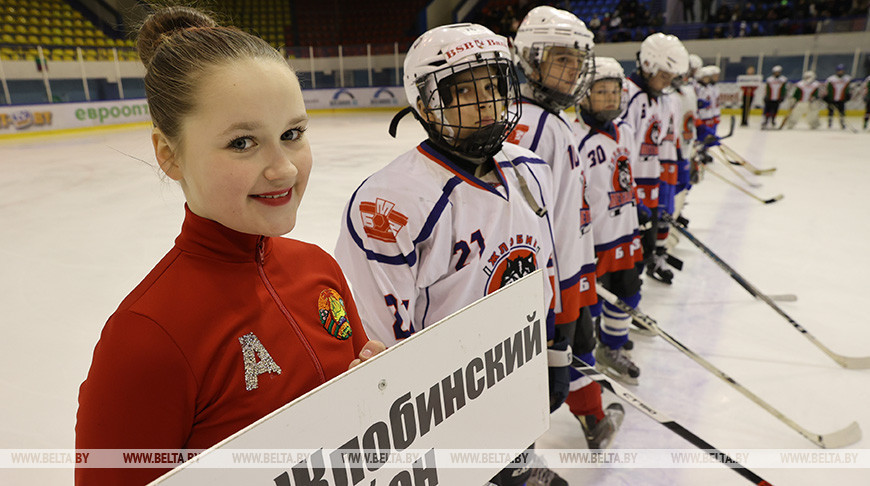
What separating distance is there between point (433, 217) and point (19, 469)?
72.2 inches

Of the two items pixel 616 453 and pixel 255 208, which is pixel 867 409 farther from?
pixel 255 208

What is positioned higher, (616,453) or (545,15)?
(545,15)

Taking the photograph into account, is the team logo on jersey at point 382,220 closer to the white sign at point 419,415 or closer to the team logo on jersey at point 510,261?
the team logo on jersey at point 510,261

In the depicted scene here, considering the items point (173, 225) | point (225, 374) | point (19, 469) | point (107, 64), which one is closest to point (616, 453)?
point (225, 374)

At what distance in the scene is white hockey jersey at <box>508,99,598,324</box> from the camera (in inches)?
64.5

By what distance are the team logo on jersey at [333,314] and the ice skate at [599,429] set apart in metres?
1.42

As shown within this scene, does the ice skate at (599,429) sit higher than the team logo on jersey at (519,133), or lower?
lower

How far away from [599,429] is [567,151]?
1.02 meters

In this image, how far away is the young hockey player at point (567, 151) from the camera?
1.69m

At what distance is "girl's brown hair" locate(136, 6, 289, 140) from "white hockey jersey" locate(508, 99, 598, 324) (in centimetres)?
114

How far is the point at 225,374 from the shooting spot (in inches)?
26.2

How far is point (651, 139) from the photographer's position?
9.86 ft

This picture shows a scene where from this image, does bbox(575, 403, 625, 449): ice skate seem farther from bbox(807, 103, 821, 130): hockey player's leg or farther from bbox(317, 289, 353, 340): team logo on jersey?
bbox(807, 103, 821, 130): hockey player's leg

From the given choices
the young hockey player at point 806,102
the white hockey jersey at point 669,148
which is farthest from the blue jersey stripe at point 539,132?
the young hockey player at point 806,102
